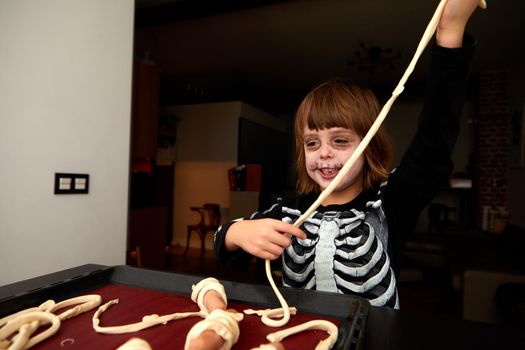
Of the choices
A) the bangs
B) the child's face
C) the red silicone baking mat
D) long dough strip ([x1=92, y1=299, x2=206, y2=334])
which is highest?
the bangs

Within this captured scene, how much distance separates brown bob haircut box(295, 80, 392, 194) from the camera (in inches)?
30.6

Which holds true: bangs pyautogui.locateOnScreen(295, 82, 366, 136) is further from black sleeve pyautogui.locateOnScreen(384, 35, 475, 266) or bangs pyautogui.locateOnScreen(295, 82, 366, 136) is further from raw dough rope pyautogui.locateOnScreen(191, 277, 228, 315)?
raw dough rope pyautogui.locateOnScreen(191, 277, 228, 315)

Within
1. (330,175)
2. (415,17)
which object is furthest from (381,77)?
(330,175)

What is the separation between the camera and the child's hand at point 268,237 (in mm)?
523

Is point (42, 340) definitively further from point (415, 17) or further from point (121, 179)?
point (415, 17)

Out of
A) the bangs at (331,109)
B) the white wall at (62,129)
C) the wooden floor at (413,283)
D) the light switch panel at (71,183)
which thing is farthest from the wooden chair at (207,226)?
the bangs at (331,109)

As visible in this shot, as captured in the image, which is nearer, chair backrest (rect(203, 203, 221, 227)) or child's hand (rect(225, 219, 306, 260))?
child's hand (rect(225, 219, 306, 260))

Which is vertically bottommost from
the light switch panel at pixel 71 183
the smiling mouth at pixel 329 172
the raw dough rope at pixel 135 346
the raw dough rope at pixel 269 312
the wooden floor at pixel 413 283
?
the wooden floor at pixel 413 283

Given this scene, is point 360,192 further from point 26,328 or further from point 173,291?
point 26,328

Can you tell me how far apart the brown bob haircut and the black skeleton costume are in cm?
7

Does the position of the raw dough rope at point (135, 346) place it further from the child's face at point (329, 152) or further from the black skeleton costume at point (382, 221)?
the child's face at point (329, 152)

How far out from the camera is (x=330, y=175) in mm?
756

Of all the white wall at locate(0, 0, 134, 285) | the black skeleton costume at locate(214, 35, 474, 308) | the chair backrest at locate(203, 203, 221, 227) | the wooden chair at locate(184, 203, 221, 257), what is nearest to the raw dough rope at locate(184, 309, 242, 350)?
the black skeleton costume at locate(214, 35, 474, 308)

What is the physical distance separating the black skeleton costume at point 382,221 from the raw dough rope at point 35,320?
28cm
